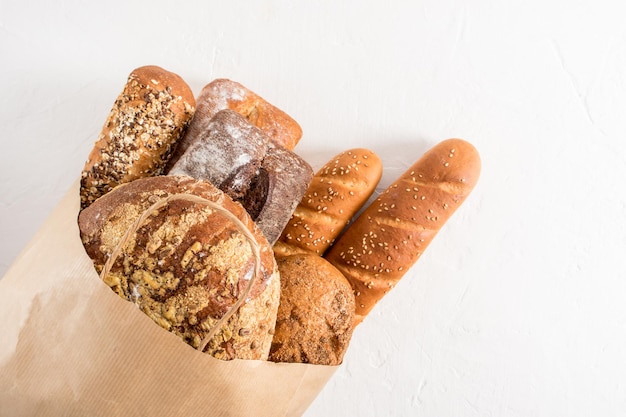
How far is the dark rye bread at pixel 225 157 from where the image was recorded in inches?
62.4

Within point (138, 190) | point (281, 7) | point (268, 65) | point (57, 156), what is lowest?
point (57, 156)

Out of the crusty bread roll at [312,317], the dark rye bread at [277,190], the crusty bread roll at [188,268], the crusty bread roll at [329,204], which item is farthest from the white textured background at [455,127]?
the crusty bread roll at [188,268]

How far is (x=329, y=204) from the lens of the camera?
1.80 metres

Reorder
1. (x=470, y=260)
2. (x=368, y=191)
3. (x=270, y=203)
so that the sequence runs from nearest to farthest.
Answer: (x=270, y=203)
(x=368, y=191)
(x=470, y=260)

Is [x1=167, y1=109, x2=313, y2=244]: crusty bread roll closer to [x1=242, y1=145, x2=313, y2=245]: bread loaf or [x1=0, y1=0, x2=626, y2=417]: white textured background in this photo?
[x1=242, y1=145, x2=313, y2=245]: bread loaf

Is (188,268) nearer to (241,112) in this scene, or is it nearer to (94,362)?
(94,362)

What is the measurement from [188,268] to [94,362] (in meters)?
0.30

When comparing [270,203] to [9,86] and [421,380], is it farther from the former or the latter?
[9,86]

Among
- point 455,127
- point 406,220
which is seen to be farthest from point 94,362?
point 455,127

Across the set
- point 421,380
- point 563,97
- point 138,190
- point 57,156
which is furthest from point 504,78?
point 57,156

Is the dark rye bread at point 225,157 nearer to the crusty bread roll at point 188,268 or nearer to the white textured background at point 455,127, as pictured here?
the crusty bread roll at point 188,268

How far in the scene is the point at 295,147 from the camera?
1.98 metres

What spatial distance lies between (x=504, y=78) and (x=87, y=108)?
1.49 metres

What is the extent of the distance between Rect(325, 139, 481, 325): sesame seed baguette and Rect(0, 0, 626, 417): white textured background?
158 millimetres
